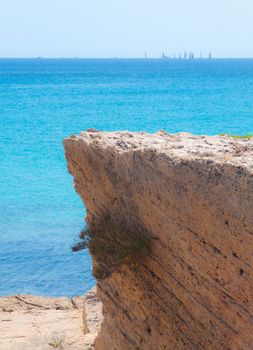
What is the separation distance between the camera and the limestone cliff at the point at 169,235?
782cm

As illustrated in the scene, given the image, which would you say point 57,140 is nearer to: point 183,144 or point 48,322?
point 48,322

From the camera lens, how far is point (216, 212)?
7.89 metres

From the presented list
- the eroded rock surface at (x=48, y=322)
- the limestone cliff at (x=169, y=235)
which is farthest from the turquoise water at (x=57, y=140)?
the limestone cliff at (x=169, y=235)

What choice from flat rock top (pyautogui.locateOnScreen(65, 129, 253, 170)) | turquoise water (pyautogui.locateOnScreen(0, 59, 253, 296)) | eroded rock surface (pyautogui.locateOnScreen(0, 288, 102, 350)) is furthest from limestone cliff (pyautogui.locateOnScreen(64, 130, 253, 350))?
turquoise water (pyautogui.locateOnScreen(0, 59, 253, 296))

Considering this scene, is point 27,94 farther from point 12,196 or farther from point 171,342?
point 171,342

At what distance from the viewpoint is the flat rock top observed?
26.5 feet

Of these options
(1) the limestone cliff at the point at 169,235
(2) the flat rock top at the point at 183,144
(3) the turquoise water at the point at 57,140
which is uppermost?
(2) the flat rock top at the point at 183,144

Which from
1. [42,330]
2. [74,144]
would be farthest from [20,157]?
[74,144]

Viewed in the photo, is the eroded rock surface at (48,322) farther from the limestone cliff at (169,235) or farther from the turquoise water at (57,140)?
the limestone cliff at (169,235)

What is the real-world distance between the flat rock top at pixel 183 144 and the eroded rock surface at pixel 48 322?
4978 mm

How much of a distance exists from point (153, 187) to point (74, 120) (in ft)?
179

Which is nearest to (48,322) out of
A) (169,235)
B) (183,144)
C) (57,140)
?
(169,235)

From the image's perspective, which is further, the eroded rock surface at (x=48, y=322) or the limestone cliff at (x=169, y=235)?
the eroded rock surface at (x=48, y=322)

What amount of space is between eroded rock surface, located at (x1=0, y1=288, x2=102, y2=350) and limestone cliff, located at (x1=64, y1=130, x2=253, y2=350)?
9.58 ft
